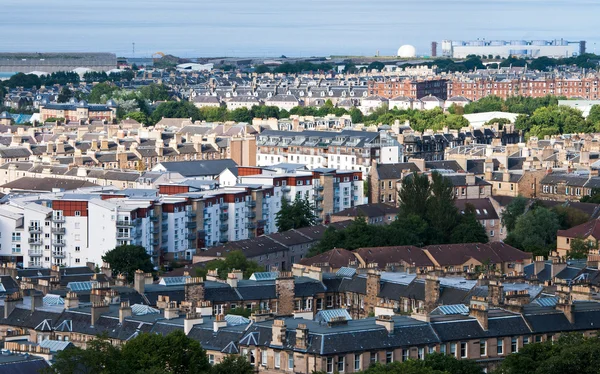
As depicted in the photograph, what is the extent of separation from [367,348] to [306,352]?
1.40 meters

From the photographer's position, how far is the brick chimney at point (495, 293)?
3944 cm

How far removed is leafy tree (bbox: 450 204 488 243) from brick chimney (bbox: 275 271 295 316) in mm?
18071

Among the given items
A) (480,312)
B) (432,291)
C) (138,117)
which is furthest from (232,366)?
(138,117)

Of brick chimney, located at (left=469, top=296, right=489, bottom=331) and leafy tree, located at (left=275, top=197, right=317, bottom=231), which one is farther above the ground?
brick chimney, located at (left=469, top=296, right=489, bottom=331)

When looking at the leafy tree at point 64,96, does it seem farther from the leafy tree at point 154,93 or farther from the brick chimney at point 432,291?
the brick chimney at point 432,291

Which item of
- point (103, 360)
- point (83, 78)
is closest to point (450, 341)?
point (103, 360)

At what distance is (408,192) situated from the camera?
206 ft

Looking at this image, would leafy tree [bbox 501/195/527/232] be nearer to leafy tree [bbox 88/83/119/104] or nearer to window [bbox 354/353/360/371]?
window [bbox 354/353/360/371]

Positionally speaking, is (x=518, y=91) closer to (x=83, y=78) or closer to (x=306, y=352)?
(x=83, y=78)

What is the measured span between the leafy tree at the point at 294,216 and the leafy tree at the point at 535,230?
829 cm

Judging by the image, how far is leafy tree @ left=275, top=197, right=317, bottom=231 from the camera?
2562 inches

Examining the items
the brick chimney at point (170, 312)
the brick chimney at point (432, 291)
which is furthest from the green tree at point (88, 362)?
the brick chimney at point (432, 291)

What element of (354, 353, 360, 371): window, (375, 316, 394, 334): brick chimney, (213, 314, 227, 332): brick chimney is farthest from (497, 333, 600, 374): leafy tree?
(213, 314, 227, 332): brick chimney

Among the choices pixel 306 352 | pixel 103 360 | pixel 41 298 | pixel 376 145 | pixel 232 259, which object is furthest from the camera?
pixel 376 145
